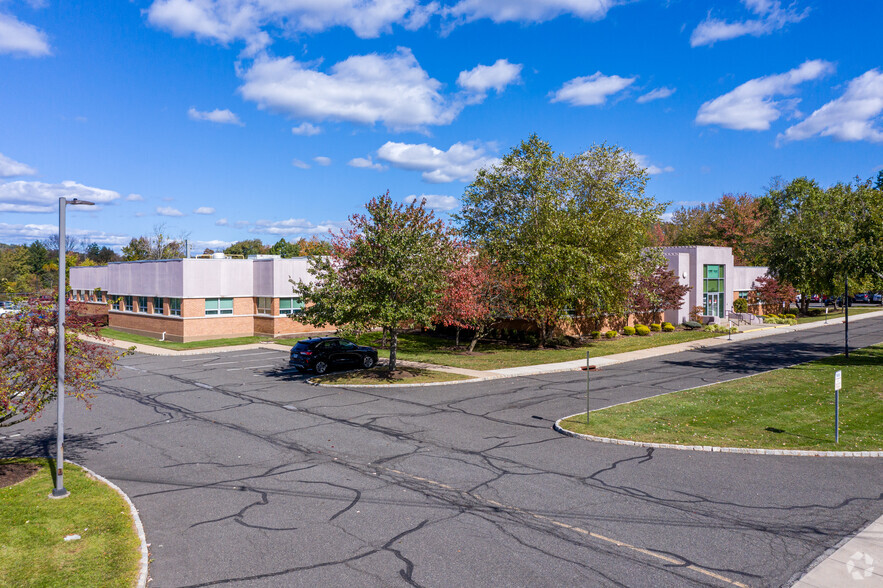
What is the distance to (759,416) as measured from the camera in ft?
54.6

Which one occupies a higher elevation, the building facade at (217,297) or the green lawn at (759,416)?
the building facade at (217,297)

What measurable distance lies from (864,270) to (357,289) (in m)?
22.1

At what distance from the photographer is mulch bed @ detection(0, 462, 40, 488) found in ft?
37.1

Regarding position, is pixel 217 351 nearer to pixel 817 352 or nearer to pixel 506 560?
pixel 506 560

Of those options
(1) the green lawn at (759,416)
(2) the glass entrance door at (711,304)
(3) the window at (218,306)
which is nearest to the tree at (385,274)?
(1) the green lawn at (759,416)

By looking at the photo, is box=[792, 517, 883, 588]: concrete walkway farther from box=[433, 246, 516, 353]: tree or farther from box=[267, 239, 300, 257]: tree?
box=[267, 239, 300, 257]: tree

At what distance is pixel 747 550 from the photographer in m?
8.34

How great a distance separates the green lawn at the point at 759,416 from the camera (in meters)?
14.2

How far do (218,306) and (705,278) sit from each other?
127 ft

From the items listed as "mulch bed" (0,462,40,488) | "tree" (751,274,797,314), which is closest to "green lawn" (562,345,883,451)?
"mulch bed" (0,462,40,488)

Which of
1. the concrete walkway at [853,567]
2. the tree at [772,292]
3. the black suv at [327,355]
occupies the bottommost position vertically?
the concrete walkway at [853,567]

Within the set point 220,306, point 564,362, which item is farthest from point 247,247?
point 564,362

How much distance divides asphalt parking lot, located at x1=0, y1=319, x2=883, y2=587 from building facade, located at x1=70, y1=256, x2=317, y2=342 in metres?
20.0

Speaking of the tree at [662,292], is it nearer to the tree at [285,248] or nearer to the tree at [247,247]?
the tree at [285,248]
